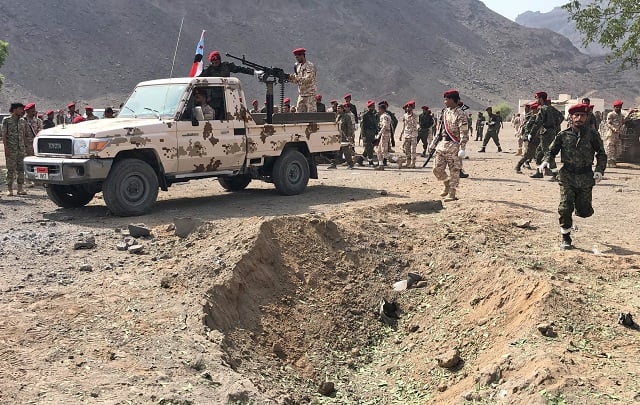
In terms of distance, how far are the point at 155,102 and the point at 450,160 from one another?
4.79m

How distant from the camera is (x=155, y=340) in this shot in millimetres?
5145

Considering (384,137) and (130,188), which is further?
(384,137)

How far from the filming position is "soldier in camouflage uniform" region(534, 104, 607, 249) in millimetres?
7512

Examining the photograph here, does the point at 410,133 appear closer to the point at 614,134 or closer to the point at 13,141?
the point at 614,134

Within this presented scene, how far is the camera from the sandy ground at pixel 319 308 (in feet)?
15.4

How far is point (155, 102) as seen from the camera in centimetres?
991

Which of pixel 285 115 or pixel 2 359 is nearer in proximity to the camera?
pixel 2 359

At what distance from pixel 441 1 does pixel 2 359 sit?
10963cm

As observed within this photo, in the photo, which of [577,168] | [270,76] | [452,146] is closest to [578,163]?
[577,168]

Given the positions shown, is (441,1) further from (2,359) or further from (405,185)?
(2,359)

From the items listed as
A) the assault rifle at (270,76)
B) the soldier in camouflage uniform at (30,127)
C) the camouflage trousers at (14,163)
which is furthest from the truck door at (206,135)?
the soldier in camouflage uniform at (30,127)

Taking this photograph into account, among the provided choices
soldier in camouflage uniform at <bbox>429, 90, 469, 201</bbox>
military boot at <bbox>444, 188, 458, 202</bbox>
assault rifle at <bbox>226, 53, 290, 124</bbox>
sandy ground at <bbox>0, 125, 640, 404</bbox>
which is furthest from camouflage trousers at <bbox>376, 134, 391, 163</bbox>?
sandy ground at <bbox>0, 125, 640, 404</bbox>

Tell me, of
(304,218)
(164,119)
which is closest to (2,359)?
(304,218)

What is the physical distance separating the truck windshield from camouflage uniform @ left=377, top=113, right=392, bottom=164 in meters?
7.36
